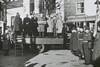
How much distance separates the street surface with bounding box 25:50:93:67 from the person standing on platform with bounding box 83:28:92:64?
58 mm

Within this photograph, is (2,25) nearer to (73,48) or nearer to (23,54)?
(23,54)

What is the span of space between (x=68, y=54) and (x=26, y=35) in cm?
50

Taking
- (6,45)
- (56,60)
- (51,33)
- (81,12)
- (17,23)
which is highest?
(81,12)

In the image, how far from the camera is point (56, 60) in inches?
83.4

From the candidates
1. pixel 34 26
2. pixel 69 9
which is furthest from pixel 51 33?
pixel 69 9

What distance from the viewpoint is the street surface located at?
205cm

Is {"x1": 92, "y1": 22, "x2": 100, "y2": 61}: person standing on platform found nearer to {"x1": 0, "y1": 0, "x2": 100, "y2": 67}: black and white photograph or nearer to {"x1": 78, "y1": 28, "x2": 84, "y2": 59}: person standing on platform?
{"x1": 0, "y1": 0, "x2": 100, "y2": 67}: black and white photograph

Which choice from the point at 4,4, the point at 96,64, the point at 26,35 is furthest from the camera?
the point at 4,4

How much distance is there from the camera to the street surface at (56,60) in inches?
80.7

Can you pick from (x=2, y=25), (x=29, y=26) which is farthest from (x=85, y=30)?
(x=2, y=25)

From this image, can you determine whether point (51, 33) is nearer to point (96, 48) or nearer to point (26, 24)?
point (26, 24)

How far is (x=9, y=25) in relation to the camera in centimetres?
228

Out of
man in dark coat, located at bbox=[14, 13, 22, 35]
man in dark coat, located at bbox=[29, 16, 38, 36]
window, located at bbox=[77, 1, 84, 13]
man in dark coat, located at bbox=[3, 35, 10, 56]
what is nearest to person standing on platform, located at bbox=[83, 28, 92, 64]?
window, located at bbox=[77, 1, 84, 13]

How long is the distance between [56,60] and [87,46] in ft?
1.15
